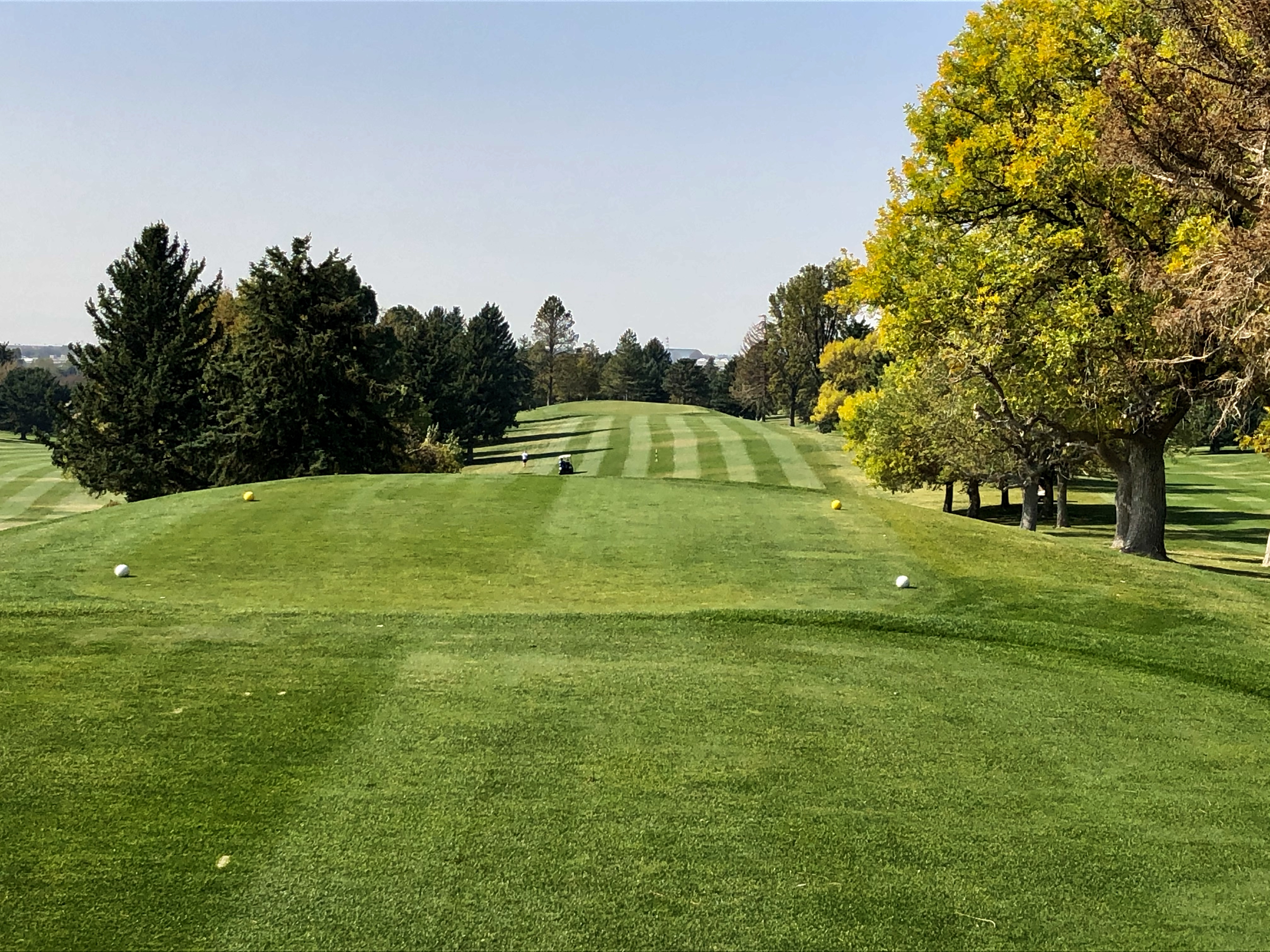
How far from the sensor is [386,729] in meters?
6.95

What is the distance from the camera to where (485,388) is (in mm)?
80188

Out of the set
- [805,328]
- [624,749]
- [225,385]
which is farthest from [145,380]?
[805,328]

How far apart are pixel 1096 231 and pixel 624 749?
46.8 ft

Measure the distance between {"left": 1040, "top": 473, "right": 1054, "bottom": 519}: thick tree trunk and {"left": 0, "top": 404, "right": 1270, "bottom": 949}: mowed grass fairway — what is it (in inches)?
1149

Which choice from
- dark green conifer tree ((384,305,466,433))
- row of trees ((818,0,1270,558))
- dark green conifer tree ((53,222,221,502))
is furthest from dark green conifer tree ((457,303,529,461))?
row of trees ((818,0,1270,558))

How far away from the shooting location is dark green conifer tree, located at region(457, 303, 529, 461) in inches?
2987

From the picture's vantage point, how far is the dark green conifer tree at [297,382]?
112 feet

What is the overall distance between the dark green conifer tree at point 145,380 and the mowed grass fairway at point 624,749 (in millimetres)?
24651

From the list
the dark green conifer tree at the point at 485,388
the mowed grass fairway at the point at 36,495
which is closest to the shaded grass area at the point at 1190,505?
the dark green conifer tree at the point at 485,388

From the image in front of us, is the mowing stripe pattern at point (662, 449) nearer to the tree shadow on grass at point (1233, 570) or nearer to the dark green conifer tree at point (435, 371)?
the dark green conifer tree at point (435, 371)

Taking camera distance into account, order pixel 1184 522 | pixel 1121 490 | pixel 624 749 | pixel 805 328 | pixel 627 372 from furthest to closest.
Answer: pixel 627 372 < pixel 805 328 < pixel 1184 522 < pixel 1121 490 < pixel 624 749

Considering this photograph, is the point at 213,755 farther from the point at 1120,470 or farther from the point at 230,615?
the point at 1120,470

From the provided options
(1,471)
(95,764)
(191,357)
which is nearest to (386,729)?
(95,764)

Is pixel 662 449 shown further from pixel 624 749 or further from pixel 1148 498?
pixel 624 749
